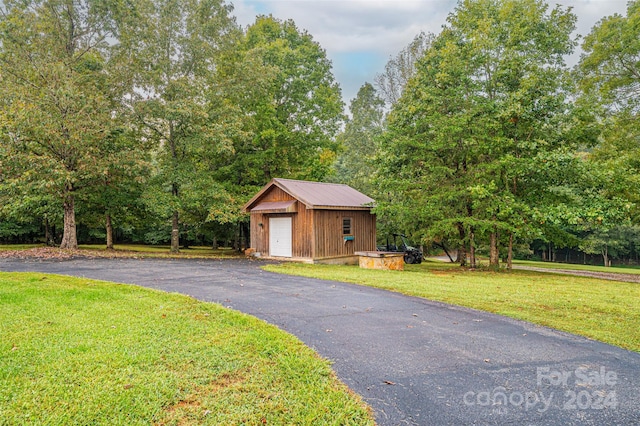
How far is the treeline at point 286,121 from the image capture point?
13.4 m

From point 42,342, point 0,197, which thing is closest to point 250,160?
point 0,197

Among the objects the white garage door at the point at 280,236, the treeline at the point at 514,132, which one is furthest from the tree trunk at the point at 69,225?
the treeline at the point at 514,132

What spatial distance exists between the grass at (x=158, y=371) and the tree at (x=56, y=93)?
37.5 feet

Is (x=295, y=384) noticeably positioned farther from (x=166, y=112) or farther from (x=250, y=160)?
(x=250, y=160)

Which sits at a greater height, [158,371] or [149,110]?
[149,110]

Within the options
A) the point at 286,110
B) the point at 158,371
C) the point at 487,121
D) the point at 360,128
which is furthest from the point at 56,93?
the point at 360,128

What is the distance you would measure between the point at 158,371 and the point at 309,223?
39.4 feet

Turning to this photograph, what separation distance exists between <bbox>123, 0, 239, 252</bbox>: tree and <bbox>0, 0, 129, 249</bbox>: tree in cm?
141

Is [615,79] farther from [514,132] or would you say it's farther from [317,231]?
[317,231]

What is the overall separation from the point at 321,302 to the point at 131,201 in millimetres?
15564

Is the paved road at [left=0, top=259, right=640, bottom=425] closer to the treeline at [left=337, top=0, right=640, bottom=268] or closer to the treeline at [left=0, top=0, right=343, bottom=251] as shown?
the treeline at [left=337, top=0, right=640, bottom=268]

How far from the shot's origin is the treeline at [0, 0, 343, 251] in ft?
49.9

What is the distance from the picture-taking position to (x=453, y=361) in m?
3.99

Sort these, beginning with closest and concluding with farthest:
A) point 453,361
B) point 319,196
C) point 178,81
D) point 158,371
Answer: point 158,371
point 453,361
point 319,196
point 178,81
